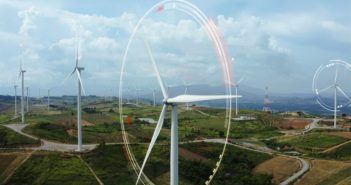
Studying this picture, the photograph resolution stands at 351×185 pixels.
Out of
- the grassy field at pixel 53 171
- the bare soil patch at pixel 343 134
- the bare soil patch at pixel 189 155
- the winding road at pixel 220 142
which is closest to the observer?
the grassy field at pixel 53 171

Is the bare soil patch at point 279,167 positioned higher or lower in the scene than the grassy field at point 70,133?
lower

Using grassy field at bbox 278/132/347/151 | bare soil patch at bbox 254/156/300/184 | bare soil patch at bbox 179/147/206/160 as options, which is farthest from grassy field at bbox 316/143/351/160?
bare soil patch at bbox 179/147/206/160

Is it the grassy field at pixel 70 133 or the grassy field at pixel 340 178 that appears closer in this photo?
the grassy field at pixel 340 178

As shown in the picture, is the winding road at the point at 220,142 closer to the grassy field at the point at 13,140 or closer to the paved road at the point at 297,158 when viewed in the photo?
the paved road at the point at 297,158

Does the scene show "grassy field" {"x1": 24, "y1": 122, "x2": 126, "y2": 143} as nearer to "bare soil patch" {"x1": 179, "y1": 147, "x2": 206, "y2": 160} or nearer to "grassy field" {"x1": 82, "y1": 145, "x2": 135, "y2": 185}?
"grassy field" {"x1": 82, "y1": 145, "x2": 135, "y2": 185}

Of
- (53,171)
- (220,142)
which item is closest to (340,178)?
(220,142)

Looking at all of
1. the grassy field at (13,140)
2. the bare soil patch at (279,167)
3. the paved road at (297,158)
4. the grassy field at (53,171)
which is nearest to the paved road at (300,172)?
the paved road at (297,158)

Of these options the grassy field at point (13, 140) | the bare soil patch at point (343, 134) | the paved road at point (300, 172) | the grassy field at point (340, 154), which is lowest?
the paved road at point (300, 172)
